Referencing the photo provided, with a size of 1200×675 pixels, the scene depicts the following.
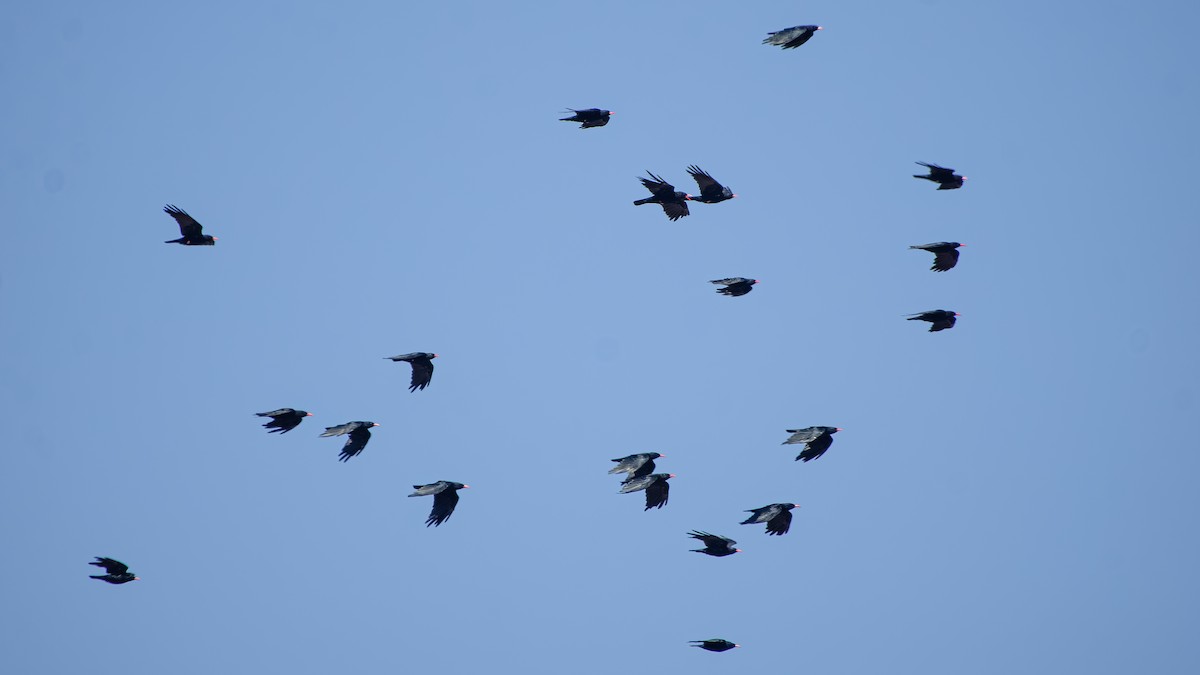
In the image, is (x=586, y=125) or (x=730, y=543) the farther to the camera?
(x=586, y=125)

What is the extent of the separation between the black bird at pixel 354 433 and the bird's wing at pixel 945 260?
65.1ft

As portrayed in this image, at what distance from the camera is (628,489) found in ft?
166

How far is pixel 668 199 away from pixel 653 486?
999 cm

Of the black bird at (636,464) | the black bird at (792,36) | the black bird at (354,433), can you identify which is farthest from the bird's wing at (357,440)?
the black bird at (792,36)

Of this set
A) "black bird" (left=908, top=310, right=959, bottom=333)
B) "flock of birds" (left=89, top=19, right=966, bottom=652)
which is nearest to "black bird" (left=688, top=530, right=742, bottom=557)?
"flock of birds" (left=89, top=19, right=966, bottom=652)

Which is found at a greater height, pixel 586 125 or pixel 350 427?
pixel 586 125

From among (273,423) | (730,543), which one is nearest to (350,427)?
(273,423)

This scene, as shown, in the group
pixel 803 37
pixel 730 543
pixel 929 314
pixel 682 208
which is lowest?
pixel 730 543

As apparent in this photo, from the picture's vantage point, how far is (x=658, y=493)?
51.2m

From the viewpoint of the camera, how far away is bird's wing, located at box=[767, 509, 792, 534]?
164 feet

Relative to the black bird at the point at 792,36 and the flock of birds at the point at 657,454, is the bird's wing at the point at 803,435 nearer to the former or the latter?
the flock of birds at the point at 657,454

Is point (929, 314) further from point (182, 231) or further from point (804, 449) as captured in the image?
point (182, 231)

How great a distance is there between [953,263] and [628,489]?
44.5 ft

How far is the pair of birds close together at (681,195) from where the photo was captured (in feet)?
172
